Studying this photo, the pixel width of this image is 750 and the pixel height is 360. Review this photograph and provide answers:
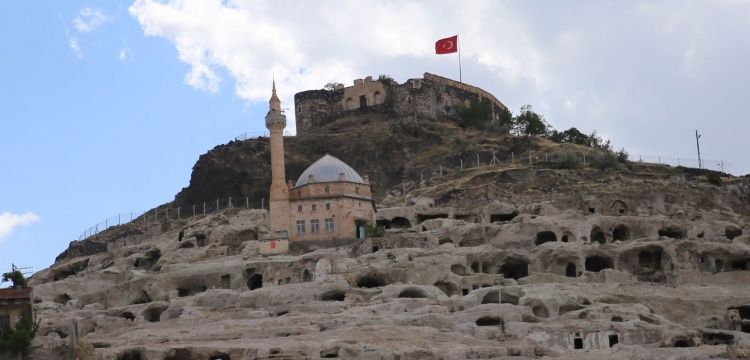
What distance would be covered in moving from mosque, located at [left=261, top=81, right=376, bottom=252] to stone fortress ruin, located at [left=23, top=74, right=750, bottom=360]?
154 mm

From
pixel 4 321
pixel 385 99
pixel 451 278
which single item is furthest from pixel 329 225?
pixel 385 99

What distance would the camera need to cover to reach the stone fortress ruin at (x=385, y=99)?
12050 cm

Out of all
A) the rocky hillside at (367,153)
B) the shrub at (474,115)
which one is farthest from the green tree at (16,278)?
the shrub at (474,115)

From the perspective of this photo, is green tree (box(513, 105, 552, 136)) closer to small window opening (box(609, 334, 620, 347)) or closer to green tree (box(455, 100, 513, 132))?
green tree (box(455, 100, 513, 132))

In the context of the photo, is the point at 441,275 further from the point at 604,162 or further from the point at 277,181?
the point at 604,162

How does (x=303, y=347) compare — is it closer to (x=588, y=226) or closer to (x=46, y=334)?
(x=46, y=334)

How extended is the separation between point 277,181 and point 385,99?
3562 centimetres

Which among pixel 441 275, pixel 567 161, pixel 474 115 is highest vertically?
pixel 474 115

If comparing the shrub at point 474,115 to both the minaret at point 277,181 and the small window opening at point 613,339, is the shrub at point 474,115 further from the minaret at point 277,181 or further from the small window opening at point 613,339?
the small window opening at point 613,339

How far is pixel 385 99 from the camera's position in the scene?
121250mm

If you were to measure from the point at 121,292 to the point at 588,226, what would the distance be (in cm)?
2846

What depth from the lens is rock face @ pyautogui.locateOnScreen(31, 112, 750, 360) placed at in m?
57.4

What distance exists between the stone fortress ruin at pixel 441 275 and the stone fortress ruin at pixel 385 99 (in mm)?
9625

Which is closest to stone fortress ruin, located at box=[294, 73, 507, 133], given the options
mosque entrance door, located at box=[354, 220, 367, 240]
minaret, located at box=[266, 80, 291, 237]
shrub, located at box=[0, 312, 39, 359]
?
minaret, located at box=[266, 80, 291, 237]
